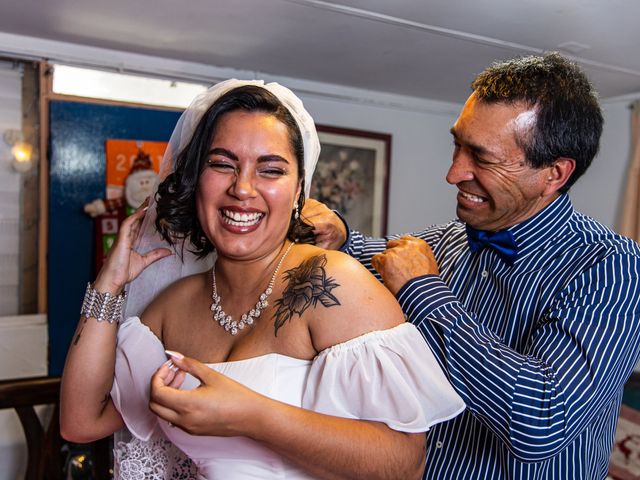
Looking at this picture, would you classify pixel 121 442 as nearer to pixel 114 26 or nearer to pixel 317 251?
pixel 317 251

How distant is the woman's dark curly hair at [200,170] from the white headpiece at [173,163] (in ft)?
0.08

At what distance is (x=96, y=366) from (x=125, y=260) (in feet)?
0.89

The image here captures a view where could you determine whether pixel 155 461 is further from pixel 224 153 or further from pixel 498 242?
pixel 498 242

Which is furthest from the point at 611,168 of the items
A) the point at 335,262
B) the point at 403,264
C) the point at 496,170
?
the point at 335,262

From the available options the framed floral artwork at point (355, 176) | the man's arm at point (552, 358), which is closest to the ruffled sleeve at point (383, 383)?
the man's arm at point (552, 358)

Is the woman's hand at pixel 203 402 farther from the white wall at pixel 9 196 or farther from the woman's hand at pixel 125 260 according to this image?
the white wall at pixel 9 196

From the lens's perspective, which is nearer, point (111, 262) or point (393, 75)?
point (111, 262)

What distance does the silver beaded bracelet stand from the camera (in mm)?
1479

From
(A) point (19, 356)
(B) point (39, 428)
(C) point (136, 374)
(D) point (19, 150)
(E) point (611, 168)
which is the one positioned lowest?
(A) point (19, 356)

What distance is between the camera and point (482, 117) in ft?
4.92

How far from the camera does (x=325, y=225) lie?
1.75 metres

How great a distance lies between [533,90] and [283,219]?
2.27ft

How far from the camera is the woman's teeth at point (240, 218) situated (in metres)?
1.35

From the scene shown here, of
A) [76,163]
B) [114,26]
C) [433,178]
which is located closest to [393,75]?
[433,178]
